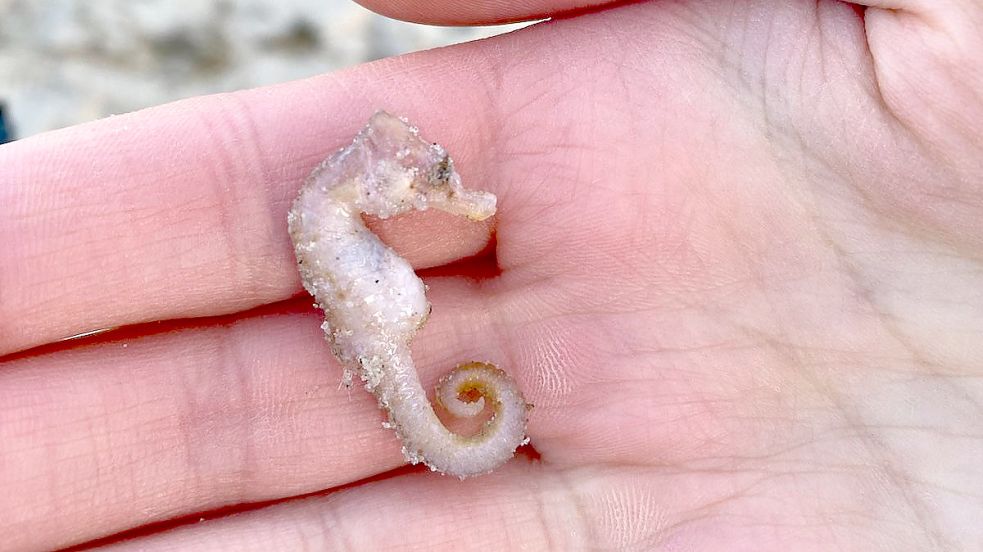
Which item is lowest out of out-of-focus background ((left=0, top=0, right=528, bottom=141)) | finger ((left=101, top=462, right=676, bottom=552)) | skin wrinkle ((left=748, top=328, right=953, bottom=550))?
finger ((left=101, top=462, right=676, bottom=552))

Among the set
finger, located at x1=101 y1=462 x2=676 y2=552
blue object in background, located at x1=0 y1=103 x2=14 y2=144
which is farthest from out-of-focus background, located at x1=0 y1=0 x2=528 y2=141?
finger, located at x1=101 y1=462 x2=676 y2=552

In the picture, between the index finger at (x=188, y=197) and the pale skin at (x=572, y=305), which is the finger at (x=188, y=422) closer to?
the pale skin at (x=572, y=305)

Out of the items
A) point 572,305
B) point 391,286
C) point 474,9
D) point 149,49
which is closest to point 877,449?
point 572,305

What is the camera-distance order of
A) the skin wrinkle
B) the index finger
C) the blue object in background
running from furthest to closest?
1. the blue object in background
2. the skin wrinkle
3. the index finger

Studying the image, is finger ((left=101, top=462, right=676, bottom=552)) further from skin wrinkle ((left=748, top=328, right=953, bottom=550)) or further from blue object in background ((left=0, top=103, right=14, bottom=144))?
blue object in background ((left=0, top=103, right=14, bottom=144))

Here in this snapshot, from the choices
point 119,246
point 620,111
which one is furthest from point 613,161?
point 119,246

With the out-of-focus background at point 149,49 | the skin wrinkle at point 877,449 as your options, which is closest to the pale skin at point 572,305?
the skin wrinkle at point 877,449

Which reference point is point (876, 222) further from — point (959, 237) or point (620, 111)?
point (620, 111)

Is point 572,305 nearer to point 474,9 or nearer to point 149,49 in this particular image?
point 474,9
